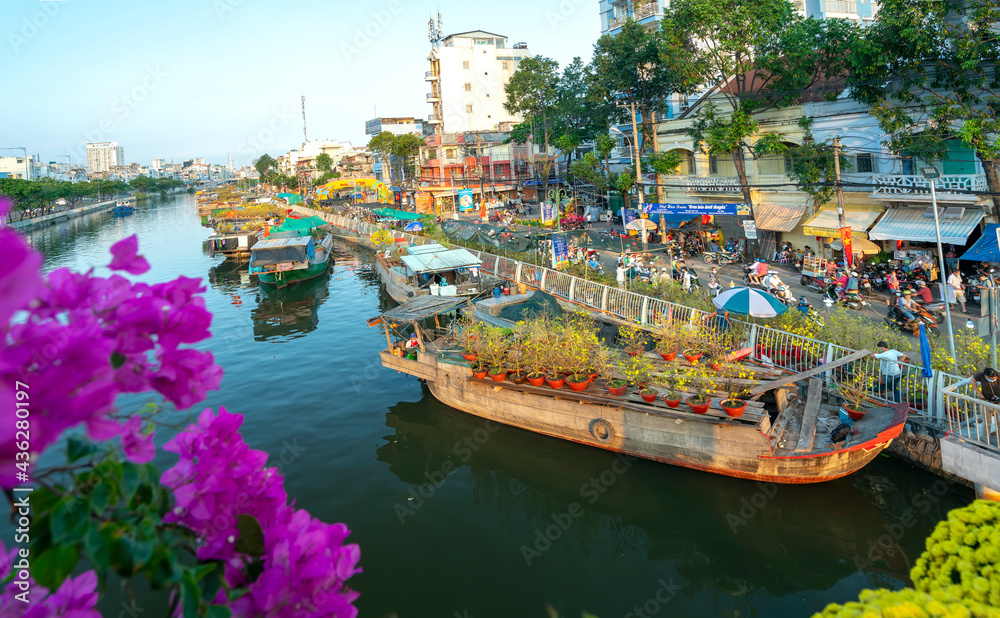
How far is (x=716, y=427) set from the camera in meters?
11.8

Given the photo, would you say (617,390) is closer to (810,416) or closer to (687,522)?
(687,522)

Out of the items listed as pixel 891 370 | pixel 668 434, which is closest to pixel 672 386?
pixel 668 434

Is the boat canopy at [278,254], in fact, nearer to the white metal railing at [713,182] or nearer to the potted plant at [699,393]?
the white metal railing at [713,182]

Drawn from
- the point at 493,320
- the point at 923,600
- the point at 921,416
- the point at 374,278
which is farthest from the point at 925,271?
the point at 374,278

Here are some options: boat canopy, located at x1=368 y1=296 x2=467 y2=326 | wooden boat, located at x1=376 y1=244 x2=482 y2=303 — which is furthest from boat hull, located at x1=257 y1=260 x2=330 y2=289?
boat canopy, located at x1=368 y1=296 x2=467 y2=326

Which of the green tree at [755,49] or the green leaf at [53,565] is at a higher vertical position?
the green tree at [755,49]

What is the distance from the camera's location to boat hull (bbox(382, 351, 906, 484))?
11297mm

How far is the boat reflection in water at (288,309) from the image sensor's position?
26.9 meters

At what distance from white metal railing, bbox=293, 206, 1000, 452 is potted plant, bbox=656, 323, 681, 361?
1.79 feet

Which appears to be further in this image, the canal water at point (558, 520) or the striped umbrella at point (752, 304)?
the striped umbrella at point (752, 304)

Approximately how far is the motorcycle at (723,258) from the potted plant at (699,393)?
17302 millimetres

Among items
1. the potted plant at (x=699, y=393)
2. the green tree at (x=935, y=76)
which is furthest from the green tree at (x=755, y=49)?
the potted plant at (x=699, y=393)

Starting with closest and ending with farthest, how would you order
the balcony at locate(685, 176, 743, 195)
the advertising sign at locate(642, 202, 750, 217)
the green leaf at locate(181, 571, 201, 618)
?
1. the green leaf at locate(181, 571, 201, 618)
2. the advertising sign at locate(642, 202, 750, 217)
3. the balcony at locate(685, 176, 743, 195)

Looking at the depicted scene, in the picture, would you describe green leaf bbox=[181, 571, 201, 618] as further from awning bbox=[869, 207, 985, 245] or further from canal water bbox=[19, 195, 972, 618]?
awning bbox=[869, 207, 985, 245]
